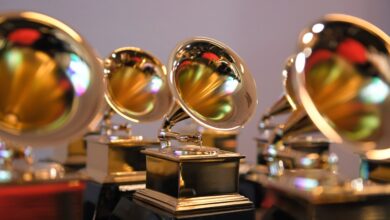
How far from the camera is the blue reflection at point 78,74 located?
1.03m

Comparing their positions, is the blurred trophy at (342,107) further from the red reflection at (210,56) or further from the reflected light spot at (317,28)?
the red reflection at (210,56)

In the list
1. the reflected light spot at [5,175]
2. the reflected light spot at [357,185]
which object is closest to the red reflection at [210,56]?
the reflected light spot at [357,185]

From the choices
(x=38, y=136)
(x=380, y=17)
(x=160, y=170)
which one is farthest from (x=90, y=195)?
(x=380, y=17)

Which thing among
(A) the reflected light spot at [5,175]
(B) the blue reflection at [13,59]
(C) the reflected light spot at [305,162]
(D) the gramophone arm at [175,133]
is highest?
(B) the blue reflection at [13,59]

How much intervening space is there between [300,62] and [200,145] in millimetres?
363

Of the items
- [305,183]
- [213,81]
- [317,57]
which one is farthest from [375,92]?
[213,81]

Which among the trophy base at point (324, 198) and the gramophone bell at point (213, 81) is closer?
the trophy base at point (324, 198)

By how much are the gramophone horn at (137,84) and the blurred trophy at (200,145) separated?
226 mm

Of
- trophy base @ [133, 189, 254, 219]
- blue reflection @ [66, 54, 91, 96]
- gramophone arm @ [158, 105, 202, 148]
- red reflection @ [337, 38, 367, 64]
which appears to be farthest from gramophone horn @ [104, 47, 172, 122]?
red reflection @ [337, 38, 367, 64]

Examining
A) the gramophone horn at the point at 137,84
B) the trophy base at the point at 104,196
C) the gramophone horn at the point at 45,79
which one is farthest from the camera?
the gramophone horn at the point at 137,84

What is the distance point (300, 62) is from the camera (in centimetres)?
118

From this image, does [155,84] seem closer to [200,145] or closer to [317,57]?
[200,145]

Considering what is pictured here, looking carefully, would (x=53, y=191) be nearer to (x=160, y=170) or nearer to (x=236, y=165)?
(x=160, y=170)

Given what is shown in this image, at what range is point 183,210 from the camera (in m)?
1.16
